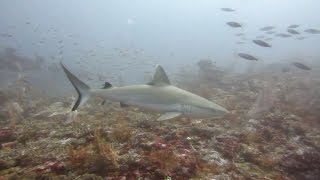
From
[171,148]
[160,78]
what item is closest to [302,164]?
[171,148]

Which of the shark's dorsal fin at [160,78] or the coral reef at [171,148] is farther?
the shark's dorsal fin at [160,78]

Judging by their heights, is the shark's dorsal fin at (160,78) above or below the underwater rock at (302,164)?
above

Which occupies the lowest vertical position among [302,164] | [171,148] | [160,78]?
[302,164]

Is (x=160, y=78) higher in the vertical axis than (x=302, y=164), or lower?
higher

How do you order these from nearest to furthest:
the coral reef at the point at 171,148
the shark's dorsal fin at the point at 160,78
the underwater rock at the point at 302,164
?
the coral reef at the point at 171,148
the underwater rock at the point at 302,164
the shark's dorsal fin at the point at 160,78

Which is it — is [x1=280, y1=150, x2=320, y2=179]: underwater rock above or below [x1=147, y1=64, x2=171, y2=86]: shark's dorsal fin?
below

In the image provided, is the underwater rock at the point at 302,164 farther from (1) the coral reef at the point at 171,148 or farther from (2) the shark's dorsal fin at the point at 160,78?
(2) the shark's dorsal fin at the point at 160,78

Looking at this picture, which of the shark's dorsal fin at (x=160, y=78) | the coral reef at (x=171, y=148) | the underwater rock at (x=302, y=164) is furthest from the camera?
the shark's dorsal fin at (x=160, y=78)

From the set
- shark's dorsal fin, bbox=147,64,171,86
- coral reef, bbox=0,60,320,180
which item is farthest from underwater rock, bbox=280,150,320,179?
shark's dorsal fin, bbox=147,64,171,86

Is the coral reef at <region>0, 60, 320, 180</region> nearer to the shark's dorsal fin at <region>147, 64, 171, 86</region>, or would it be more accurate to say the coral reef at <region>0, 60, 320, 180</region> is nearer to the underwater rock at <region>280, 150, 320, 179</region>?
the underwater rock at <region>280, 150, 320, 179</region>

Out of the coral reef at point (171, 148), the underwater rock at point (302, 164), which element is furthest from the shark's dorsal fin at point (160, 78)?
the underwater rock at point (302, 164)

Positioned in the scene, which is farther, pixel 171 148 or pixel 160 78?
pixel 160 78

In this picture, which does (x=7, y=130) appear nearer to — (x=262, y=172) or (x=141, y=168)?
(x=141, y=168)

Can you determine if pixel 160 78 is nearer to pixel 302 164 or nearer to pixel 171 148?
pixel 171 148
